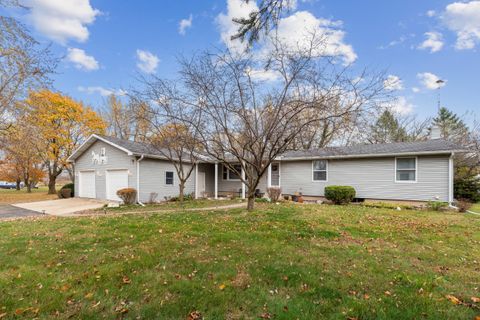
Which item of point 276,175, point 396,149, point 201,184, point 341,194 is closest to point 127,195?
point 201,184

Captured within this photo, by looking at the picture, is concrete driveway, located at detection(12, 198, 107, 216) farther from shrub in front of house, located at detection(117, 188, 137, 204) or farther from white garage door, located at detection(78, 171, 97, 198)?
shrub in front of house, located at detection(117, 188, 137, 204)

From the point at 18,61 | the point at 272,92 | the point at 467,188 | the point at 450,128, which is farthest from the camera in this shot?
the point at 450,128

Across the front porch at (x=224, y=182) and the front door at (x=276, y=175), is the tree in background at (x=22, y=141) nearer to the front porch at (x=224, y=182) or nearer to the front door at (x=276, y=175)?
the front porch at (x=224, y=182)

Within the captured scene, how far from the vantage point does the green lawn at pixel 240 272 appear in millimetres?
3000

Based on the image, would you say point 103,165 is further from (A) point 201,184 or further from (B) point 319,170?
(B) point 319,170

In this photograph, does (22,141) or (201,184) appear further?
(201,184)

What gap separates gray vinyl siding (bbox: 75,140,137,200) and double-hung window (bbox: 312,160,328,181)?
10581 mm

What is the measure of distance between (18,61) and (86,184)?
44.3 feet

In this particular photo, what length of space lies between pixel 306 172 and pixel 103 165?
12.7 m

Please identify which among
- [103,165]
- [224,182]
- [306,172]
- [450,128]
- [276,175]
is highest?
[450,128]

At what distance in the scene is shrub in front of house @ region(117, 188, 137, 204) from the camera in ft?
45.5

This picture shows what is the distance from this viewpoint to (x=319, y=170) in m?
16.0

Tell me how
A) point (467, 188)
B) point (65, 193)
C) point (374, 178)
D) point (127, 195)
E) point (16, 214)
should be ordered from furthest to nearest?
point (65, 193)
point (467, 188)
point (374, 178)
point (127, 195)
point (16, 214)

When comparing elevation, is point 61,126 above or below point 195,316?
above
